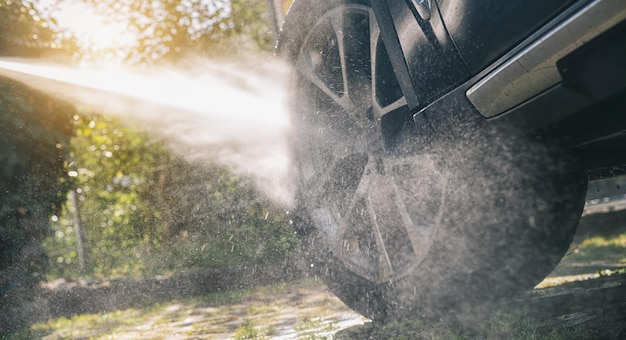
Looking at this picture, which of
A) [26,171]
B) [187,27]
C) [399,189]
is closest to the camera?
[399,189]

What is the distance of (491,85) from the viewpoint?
Result: 1446mm

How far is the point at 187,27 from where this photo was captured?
8656 millimetres

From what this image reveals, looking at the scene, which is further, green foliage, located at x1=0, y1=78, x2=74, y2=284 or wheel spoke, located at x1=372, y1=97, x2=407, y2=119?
green foliage, located at x1=0, y1=78, x2=74, y2=284

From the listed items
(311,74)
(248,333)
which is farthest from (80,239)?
(311,74)

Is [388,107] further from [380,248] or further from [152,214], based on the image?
[152,214]

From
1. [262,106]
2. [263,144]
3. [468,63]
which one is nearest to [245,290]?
[263,144]

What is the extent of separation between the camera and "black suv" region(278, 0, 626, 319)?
4.29 feet

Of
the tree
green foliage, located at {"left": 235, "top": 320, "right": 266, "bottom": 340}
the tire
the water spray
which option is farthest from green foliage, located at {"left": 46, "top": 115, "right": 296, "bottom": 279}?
the tire

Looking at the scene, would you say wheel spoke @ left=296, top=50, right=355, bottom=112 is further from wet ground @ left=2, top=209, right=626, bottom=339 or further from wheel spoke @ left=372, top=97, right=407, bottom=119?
wet ground @ left=2, top=209, right=626, bottom=339

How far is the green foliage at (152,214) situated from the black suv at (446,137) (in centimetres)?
290

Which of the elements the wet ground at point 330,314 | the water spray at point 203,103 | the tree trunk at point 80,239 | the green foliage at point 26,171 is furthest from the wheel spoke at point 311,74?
the tree trunk at point 80,239

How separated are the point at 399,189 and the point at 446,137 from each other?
17.0 inches

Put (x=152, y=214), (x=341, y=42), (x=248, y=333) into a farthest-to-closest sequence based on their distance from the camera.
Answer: (x=152, y=214)
(x=248, y=333)
(x=341, y=42)

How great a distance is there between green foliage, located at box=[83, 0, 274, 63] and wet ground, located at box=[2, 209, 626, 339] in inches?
176
